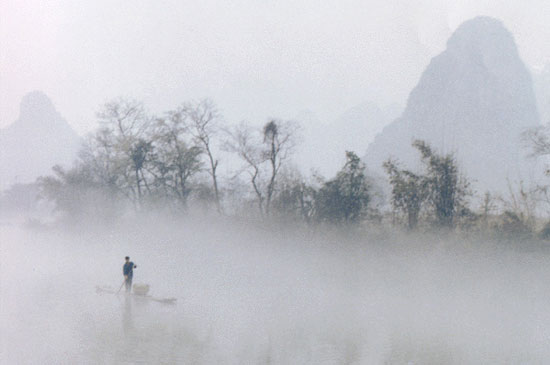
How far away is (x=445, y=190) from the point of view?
3606 centimetres

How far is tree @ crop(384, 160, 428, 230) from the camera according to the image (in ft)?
121

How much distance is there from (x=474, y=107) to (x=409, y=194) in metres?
101

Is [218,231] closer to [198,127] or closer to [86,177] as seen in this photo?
[198,127]

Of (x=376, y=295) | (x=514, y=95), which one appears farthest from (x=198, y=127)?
(x=514, y=95)

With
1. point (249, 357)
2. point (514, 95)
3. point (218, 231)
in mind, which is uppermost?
point (514, 95)

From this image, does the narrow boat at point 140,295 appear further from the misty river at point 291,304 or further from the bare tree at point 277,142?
the bare tree at point 277,142

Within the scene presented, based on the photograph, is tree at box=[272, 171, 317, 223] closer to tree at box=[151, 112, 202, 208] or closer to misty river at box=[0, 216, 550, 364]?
misty river at box=[0, 216, 550, 364]

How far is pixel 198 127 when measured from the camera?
5900cm

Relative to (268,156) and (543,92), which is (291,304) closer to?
(268,156)

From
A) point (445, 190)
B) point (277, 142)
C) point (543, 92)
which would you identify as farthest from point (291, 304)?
point (543, 92)

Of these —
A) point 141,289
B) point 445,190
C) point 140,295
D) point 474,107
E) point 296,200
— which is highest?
point 474,107

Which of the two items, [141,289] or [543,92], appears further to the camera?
[543,92]

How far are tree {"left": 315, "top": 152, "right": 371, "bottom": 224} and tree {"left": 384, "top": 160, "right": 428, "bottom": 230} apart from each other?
2.84 metres

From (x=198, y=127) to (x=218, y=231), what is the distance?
12574 millimetres
